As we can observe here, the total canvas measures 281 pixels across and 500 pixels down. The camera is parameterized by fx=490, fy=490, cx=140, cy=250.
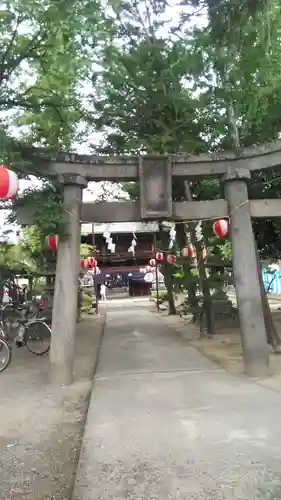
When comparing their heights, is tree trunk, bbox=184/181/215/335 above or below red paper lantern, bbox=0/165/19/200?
below

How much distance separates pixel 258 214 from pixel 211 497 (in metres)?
5.61

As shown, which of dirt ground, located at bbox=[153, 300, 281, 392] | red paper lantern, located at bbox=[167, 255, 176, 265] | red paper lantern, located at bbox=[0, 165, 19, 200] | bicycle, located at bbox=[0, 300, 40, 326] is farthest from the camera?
red paper lantern, located at bbox=[167, 255, 176, 265]

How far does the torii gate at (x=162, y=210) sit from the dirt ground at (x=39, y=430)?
711mm

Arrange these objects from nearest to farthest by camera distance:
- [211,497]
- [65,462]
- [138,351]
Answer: [211,497], [65,462], [138,351]

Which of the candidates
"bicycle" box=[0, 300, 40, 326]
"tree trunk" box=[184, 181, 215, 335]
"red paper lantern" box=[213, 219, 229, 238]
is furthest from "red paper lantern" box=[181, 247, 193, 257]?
"red paper lantern" box=[213, 219, 229, 238]

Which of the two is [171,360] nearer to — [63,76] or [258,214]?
[258,214]

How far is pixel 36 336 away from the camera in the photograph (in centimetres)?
1168

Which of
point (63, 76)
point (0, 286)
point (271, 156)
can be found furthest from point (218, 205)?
point (0, 286)

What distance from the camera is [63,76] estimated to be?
933cm

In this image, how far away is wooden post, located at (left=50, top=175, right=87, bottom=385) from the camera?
7.97 meters

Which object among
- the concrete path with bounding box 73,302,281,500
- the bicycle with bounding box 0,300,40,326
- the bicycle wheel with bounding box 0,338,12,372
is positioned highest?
the bicycle with bounding box 0,300,40,326

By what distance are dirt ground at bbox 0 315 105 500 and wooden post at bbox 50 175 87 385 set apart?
37cm

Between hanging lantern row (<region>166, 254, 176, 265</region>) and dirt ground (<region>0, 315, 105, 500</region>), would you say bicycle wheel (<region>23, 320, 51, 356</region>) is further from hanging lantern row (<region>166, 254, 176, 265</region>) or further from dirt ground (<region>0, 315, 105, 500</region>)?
hanging lantern row (<region>166, 254, 176, 265</region>)

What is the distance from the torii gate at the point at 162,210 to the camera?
8016 millimetres
